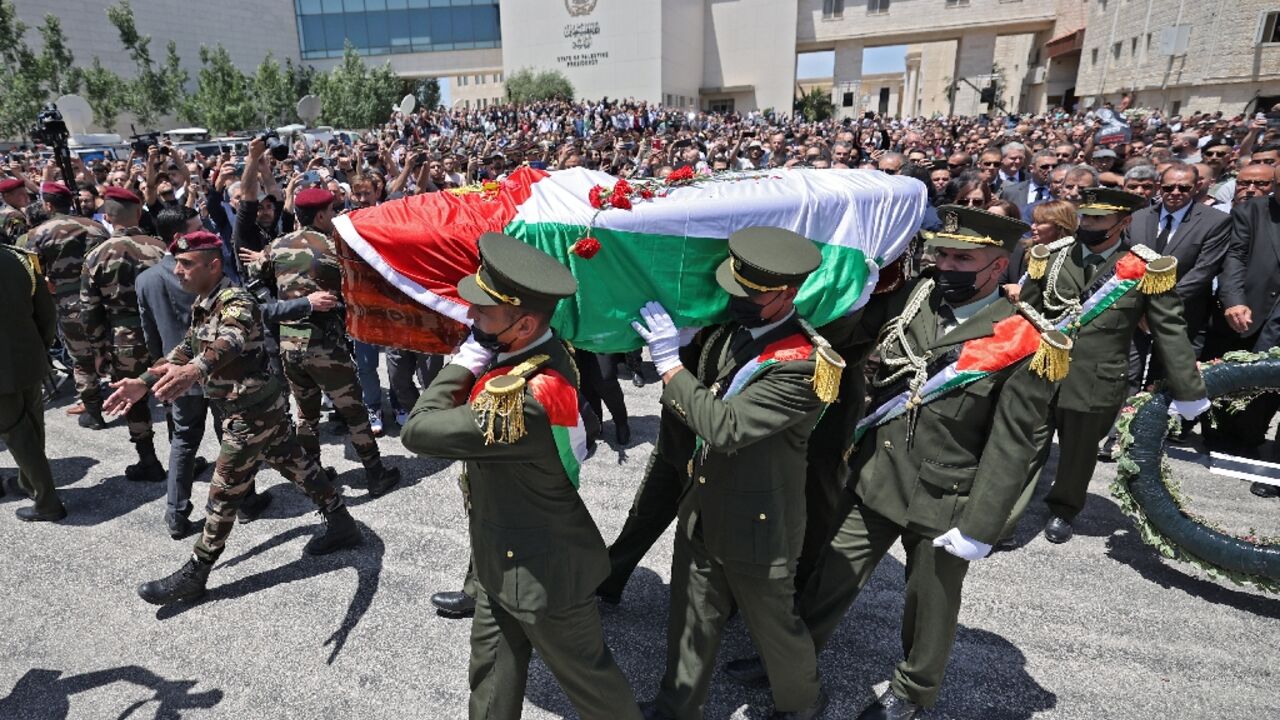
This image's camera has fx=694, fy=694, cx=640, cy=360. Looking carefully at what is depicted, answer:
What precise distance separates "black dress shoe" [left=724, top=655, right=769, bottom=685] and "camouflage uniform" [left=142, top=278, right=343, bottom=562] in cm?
256

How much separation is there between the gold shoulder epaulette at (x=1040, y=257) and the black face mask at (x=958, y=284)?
1.58m

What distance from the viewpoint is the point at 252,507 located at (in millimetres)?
4512

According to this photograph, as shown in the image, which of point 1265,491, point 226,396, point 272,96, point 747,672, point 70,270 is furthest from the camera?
point 272,96

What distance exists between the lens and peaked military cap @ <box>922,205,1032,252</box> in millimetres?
2475

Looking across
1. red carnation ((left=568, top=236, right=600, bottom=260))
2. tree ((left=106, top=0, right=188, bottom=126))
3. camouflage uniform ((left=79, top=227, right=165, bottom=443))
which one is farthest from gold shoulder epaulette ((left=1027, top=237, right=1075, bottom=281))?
tree ((left=106, top=0, right=188, bottom=126))

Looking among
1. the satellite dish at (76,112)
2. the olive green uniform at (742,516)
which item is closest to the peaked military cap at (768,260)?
the olive green uniform at (742,516)

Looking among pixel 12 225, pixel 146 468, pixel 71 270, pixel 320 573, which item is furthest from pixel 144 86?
pixel 320 573

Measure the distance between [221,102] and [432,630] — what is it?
4771 cm

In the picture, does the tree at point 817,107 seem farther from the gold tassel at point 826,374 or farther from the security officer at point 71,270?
the gold tassel at point 826,374

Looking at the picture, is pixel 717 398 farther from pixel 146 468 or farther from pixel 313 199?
pixel 146 468

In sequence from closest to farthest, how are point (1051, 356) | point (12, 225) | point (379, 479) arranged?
point (1051, 356) → point (379, 479) → point (12, 225)

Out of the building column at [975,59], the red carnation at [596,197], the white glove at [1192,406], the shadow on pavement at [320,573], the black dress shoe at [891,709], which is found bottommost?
the shadow on pavement at [320,573]

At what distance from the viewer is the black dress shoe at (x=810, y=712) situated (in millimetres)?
2789

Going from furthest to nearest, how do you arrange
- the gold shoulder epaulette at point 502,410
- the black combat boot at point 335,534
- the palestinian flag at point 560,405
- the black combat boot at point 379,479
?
the black combat boot at point 379,479 → the black combat boot at point 335,534 → the palestinian flag at point 560,405 → the gold shoulder epaulette at point 502,410
